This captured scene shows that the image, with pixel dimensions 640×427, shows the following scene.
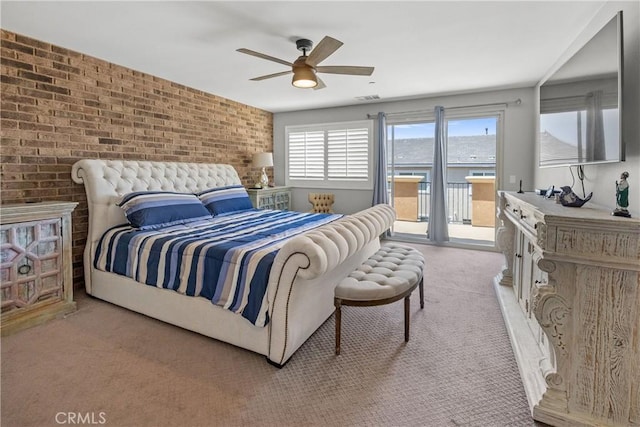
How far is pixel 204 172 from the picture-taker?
4.39 metres

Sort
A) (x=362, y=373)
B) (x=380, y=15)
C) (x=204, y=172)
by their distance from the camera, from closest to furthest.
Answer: (x=362, y=373)
(x=380, y=15)
(x=204, y=172)

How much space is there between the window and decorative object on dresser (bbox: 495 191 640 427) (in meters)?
4.13

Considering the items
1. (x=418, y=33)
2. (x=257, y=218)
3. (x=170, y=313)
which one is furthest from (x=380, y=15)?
(x=170, y=313)

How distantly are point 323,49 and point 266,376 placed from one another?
7.64 feet

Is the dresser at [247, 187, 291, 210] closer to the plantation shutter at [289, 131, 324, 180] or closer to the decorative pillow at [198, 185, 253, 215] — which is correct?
the plantation shutter at [289, 131, 324, 180]

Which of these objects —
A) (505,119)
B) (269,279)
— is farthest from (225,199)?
(505,119)

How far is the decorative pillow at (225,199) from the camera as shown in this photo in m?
3.91

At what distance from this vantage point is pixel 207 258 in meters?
2.23

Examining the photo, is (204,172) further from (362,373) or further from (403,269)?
(362,373)

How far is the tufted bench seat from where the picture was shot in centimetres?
207

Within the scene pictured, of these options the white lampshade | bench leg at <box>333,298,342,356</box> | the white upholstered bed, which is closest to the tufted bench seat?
bench leg at <box>333,298,342,356</box>

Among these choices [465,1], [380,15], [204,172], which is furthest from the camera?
[204,172]

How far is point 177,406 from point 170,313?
0.95 metres

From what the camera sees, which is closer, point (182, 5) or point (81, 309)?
point (182, 5)
